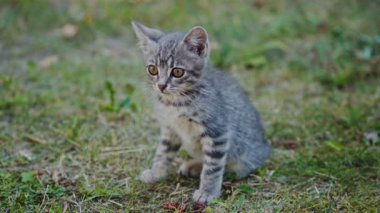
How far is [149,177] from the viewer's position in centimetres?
395

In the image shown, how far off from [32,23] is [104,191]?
12.7 feet

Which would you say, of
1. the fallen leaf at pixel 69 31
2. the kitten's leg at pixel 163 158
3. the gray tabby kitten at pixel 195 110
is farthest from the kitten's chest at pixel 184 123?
the fallen leaf at pixel 69 31

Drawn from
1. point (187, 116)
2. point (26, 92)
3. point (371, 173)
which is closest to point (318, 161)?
point (371, 173)

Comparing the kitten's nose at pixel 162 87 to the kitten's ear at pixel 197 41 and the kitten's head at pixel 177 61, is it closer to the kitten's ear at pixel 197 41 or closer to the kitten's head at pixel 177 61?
the kitten's head at pixel 177 61

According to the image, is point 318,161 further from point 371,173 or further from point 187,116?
point 187,116

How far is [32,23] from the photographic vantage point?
22.6ft

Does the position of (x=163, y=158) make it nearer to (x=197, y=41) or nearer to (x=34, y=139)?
(x=197, y=41)

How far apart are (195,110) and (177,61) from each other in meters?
0.36

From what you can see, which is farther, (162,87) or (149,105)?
(149,105)

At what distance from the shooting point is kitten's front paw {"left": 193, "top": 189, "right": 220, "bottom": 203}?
12.0ft

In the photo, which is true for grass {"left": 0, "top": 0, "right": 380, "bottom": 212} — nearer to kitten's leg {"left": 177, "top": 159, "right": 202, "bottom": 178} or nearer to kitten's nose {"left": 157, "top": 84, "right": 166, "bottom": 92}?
kitten's leg {"left": 177, "top": 159, "right": 202, "bottom": 178}

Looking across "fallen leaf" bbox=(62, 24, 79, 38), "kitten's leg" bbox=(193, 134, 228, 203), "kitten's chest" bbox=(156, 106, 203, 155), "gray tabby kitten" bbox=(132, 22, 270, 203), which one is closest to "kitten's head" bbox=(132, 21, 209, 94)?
"gray tabby kitten" bbox=(132, 22, 270, 203)

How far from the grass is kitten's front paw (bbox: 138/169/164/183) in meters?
0.07

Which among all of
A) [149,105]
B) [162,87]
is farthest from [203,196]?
[149,105]
